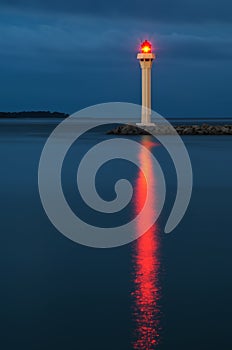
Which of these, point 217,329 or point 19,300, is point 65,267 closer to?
point 19,300

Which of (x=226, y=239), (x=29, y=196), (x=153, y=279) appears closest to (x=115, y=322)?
(x=153, y=279)

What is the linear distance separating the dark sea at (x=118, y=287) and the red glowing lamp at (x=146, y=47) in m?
25.0

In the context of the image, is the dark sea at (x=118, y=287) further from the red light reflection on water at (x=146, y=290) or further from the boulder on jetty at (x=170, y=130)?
the boulder on jetty at (x=170, y=130)

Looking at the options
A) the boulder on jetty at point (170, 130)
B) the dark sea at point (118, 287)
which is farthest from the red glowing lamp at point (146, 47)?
the dark sea at point (118, 287)

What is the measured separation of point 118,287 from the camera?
16.9 ft

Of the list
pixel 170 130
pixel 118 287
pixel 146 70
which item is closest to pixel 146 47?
pixel 146 70

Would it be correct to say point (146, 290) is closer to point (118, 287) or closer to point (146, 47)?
point (118, 287)

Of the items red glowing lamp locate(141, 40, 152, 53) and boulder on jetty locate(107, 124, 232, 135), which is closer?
red glowing lamp locate(141, 40, 152, 53)

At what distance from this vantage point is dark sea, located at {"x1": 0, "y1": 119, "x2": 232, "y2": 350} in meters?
4.09

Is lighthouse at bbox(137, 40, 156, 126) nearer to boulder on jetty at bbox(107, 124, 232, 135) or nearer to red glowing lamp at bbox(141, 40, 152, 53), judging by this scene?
red glowing lamp at bbox(141, 40, 152, 53)

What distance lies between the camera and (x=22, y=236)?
7.15 meters

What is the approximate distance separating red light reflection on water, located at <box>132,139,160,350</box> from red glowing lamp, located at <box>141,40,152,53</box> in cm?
2621

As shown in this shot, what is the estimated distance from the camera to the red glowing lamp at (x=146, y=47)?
33.2m

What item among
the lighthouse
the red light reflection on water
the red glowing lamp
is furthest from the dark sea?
the red glowing lamp
